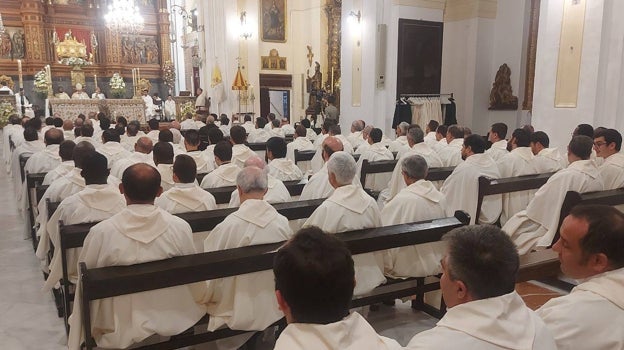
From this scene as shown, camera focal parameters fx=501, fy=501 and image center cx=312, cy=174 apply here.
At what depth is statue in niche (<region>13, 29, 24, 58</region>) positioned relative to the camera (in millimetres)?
19891

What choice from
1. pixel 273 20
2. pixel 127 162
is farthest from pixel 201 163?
pixel 273 20

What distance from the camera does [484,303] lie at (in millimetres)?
1705

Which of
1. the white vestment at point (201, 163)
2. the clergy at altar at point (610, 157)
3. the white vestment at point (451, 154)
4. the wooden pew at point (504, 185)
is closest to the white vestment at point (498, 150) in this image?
the white vestment at point (451, 154)

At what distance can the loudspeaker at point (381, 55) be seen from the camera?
12055 mm

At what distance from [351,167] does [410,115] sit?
8902mm

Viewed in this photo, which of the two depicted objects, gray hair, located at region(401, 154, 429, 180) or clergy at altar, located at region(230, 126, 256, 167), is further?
clergy at altar, located at region(230, 126, 256, 167)

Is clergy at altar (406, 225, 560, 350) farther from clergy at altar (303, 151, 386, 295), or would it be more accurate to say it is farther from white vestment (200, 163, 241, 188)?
white vestment (200, 163, 241, 188)

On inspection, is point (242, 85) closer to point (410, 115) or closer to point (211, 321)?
point (410, 115)

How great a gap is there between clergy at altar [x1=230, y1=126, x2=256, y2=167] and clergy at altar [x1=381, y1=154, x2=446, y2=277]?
328 cm

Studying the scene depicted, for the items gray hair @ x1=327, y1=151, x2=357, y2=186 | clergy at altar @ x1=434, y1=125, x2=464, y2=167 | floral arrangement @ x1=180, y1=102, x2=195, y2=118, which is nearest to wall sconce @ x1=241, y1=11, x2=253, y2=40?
floral arrangement @ x1=180, y1=102, x2=195, y2=118

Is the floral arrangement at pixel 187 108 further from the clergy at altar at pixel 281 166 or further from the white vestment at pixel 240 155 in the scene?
the clergy at altar at pixel 281 166

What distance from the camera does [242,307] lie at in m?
3.18

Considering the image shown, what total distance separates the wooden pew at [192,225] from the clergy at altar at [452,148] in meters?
3.80

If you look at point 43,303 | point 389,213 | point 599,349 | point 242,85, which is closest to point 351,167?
point 389,213
